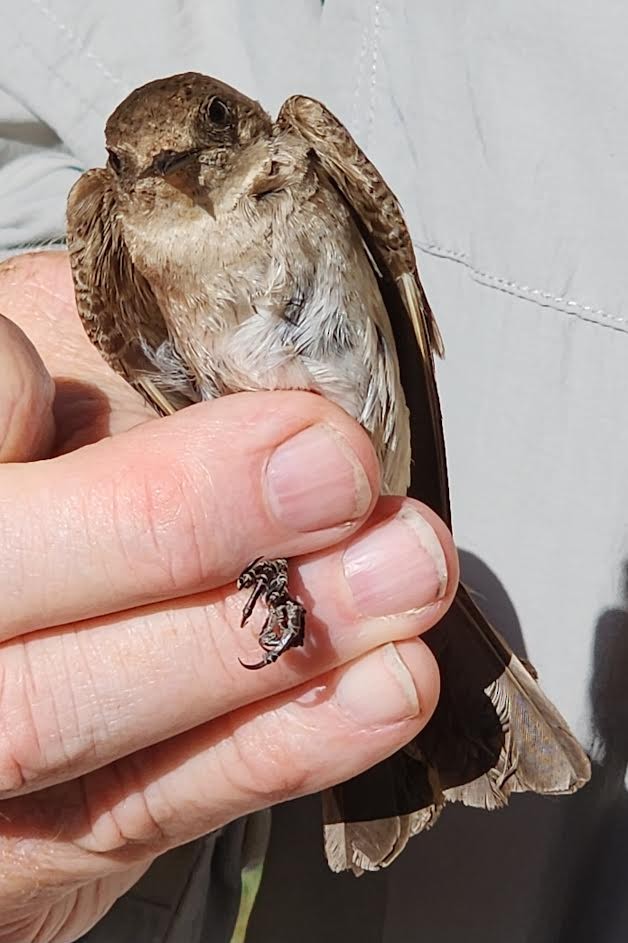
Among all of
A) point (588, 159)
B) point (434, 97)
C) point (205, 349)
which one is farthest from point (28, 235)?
point (588, 159)

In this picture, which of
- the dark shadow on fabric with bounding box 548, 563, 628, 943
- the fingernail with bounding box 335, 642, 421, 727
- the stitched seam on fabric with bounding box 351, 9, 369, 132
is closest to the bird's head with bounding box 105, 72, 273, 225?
the stitched seam on fabric with bounding box 351, 9, 369, 132

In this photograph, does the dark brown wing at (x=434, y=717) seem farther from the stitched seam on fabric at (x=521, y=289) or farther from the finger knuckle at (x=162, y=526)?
the finger knuckle at (x=162, y=526)

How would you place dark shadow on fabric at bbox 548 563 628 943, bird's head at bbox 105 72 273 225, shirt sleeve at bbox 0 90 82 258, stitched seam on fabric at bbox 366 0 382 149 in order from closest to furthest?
bird's head at bbox 105 72 273 225
dark shadow on fabric at bbox 548 563 628 943
stitched seam on fabric at bbox 366 0 382 149
shirt sleeve at bbox 0 90 82 258

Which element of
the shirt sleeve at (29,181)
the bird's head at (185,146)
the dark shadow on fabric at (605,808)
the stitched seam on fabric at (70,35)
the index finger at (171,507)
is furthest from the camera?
the shirt sleeve at (29,181)

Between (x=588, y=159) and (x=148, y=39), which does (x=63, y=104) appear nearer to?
(x=148, y=39)

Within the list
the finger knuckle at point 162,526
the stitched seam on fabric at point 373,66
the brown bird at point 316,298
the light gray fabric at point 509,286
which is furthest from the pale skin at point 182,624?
the stitched seam on fabric at point 373,66

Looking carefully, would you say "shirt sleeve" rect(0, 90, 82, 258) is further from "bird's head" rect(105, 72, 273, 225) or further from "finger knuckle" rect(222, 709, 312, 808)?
"finger knuckle" rect(222, 709, 312, 808)

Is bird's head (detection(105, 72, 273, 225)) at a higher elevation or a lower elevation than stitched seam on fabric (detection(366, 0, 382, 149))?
lower
